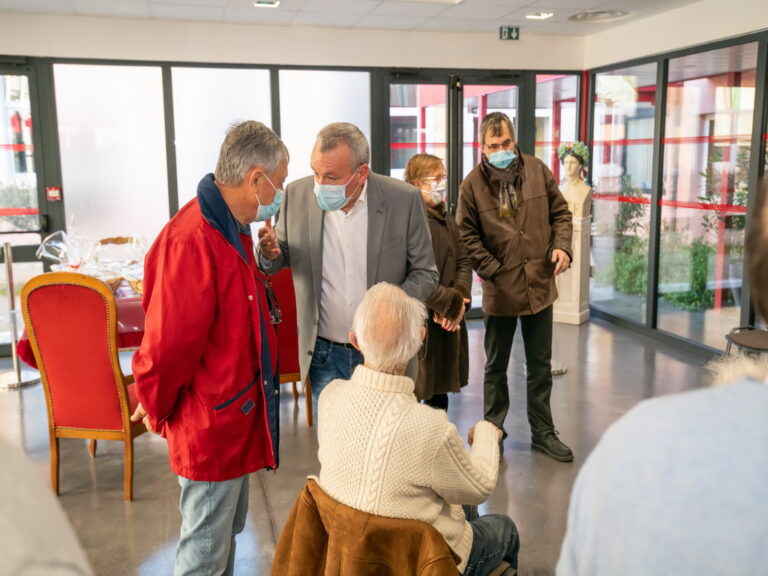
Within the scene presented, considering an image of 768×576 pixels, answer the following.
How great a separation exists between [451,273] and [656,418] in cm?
265

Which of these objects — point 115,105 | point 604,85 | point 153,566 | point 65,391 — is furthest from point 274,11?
point 153,566

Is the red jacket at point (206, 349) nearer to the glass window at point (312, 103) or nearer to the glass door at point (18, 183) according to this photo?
the glass door at point (18, 183)

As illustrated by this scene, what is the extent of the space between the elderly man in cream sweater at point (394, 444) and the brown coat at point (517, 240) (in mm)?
1669

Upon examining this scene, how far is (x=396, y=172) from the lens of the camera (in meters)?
7.09

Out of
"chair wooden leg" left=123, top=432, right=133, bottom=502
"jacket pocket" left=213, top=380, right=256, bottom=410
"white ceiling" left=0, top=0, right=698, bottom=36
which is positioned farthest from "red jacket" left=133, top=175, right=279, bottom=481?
"white ceiling" left=0, top=0, right=698, bottom=36

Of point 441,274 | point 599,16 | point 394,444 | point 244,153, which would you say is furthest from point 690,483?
point 599,16

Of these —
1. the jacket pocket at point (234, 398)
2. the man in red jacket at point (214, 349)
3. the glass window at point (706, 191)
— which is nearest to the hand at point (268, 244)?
the man in red jacket at point (214, 349)

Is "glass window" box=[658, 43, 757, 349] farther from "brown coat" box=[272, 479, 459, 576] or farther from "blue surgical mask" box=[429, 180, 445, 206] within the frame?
"brown coat" box=[272, 479, 459, 576]

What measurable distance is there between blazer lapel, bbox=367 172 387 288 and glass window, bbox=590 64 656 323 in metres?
4.52

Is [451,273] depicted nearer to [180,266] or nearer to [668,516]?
[180,266]

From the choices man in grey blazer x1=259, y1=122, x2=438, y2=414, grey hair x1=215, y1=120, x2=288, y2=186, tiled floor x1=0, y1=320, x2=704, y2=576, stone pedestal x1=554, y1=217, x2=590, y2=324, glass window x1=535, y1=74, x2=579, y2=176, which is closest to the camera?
grey hair x1=215, y1=120, x2=288, y2=186

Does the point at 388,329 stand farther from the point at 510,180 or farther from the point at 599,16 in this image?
the point at 599,16

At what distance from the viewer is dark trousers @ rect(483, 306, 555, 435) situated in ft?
11.8

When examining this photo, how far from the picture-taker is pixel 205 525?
1912mm
